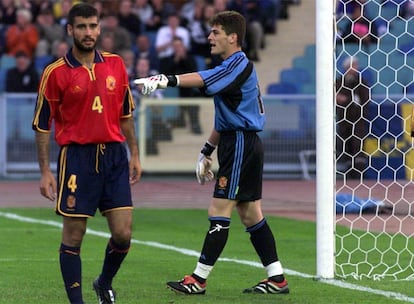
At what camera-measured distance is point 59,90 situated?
7883 mm

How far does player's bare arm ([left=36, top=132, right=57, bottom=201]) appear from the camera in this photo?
25.8 ft

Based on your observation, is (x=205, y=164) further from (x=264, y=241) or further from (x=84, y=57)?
(x=84, y=57)

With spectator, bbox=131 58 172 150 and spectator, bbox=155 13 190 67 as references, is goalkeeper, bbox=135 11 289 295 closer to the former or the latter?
spectator, bbox=131 58 172 150

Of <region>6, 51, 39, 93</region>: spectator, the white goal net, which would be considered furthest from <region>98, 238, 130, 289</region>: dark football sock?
<region>6, 51, 39, 93</region>: spectator

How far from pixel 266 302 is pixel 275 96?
1346 cm

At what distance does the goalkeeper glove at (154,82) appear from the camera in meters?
8.04

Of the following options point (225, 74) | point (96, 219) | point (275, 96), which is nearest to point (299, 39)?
point (275, 96)

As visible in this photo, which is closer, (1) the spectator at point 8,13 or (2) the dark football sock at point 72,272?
(2) the dark football sock at point 72,272

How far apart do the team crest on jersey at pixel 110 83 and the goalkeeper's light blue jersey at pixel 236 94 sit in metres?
0.86

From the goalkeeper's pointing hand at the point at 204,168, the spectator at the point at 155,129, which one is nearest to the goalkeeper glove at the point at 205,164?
the goalkeeper's pointing hand at the point at 204,168

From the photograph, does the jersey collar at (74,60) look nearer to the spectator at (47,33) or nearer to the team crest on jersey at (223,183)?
the team crest on jersey at (223,183)

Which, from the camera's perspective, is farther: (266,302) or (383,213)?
(383,213)

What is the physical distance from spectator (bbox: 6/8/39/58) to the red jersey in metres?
16.6

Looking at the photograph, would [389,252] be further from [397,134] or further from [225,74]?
[397,134]
